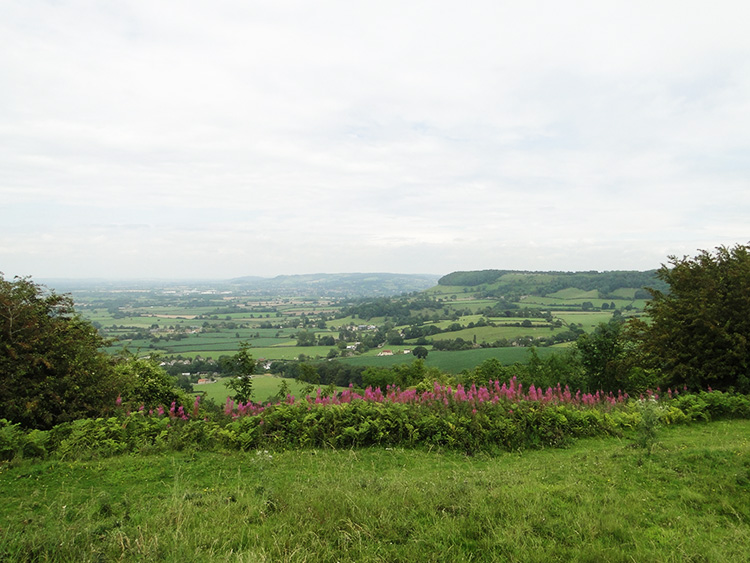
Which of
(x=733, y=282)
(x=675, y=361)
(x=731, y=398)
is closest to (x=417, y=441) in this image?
(x=731, y=398)

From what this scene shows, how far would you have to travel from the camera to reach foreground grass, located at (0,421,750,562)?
3257 mm

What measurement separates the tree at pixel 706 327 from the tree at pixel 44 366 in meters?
15.2

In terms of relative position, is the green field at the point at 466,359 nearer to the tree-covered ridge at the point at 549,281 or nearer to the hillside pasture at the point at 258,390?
the hillside pasture at the point at 258,390

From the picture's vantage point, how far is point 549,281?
86188mm

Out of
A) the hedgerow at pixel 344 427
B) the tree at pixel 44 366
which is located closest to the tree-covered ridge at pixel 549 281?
the hedgerow at pixel 344 427

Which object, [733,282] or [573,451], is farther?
[733,282]

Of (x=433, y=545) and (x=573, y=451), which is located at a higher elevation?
(x=433, y=545)

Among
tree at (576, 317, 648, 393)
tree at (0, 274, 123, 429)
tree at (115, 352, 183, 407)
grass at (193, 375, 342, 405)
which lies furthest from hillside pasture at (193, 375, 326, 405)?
tree at (576, 317, 648, 393)

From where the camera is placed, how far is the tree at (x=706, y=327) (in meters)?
11.3

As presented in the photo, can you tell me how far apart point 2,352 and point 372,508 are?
24.7 feet

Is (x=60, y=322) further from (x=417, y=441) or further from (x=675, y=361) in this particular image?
(x=675, y=361)

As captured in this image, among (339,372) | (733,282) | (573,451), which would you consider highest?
(733,282)

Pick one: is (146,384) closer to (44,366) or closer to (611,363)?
(44,366)

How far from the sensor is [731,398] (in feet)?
32.5
